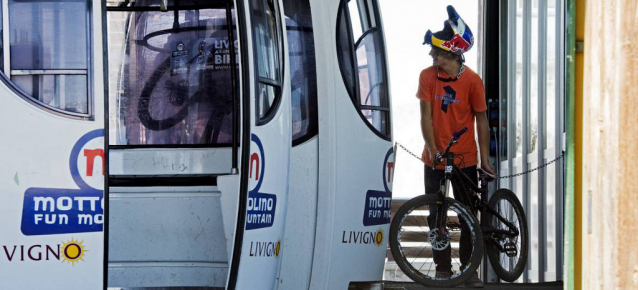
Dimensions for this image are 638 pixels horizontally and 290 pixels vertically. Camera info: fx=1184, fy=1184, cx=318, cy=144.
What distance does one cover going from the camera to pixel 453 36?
9070 mm

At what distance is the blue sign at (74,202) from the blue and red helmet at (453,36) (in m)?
4.00

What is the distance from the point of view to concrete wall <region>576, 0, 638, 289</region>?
318cm

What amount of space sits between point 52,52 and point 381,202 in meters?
3.76

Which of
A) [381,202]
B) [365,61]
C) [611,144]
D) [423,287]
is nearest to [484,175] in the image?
[381,202]

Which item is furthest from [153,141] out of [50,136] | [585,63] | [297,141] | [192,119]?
[585,63]

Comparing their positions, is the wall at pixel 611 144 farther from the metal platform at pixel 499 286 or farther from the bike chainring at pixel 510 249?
the bike chainring at pixel 510 249

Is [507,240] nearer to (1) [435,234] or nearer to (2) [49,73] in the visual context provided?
(1) [435,234]

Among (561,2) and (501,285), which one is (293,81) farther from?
(561,2)

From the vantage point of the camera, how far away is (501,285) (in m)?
8.81

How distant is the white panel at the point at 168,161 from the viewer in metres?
7.84

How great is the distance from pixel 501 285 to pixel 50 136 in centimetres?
429

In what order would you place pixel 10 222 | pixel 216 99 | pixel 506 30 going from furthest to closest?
pixel 506 30, pixel 216 99, pixel 10 222

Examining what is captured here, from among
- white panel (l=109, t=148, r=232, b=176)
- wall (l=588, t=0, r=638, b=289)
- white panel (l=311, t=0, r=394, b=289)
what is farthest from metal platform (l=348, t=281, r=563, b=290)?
wall (l=588, t=0, r=638, b=289)

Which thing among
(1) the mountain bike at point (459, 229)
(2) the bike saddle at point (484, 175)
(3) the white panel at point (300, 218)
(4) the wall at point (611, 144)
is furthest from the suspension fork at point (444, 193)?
(4) the wall at point (611, 144)
